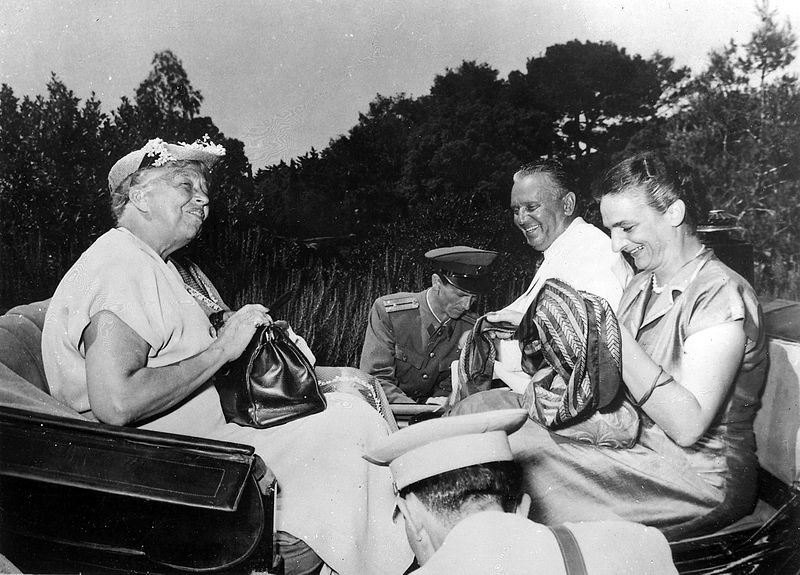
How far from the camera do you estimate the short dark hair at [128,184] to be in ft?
6.77

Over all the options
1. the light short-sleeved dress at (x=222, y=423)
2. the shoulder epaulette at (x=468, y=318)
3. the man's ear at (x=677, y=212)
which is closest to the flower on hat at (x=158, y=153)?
the light short-sleeved dress at (x=222, y=423)

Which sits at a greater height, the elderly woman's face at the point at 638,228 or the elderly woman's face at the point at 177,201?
the elderly woman's face at the point at 177,201

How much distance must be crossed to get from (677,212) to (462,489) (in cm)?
110

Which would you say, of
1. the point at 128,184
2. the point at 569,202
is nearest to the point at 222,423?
the point at 128,184

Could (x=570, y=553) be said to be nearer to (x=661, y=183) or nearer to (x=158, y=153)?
(x=661, y=183)

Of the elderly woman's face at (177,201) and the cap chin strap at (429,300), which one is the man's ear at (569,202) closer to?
the cap chin strap at (429,300)

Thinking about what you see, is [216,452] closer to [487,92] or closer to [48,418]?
[48,418]

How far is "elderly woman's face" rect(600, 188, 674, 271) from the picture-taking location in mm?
1861

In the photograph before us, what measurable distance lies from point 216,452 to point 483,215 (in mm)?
1490

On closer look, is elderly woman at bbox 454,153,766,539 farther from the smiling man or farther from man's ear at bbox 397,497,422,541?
man's ear at bbox 397,497,422,541

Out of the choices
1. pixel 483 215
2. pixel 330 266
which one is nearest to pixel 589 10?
pixel 483 215

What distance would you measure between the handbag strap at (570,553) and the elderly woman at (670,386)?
735 millimetres

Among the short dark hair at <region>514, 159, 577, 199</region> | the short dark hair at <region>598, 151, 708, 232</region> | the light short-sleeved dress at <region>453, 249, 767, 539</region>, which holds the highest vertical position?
the short dark hair at <region>514, 159, 577, 199</region>

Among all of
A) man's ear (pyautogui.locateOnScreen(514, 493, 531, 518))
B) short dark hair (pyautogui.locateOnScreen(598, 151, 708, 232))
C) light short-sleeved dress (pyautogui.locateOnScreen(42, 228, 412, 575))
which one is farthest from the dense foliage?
man's ear (pyautogui.locateOnScreen(514, 493, 531, 518))
